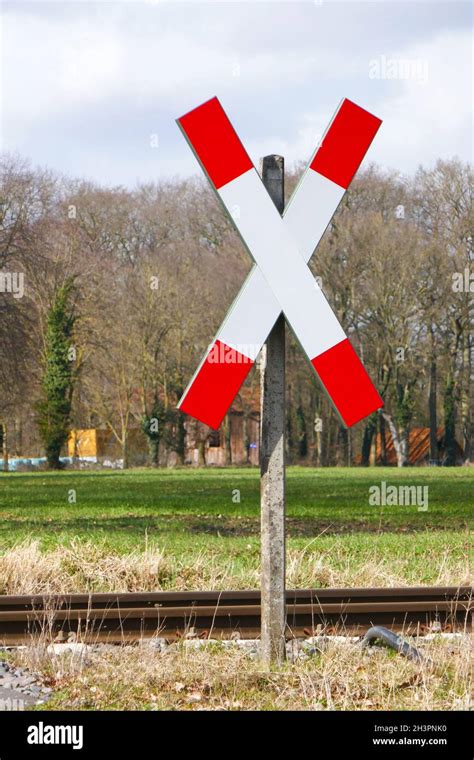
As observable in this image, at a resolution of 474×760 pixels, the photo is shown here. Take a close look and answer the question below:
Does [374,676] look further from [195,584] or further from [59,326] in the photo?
[59,326]

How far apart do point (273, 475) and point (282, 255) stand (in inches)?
52.2

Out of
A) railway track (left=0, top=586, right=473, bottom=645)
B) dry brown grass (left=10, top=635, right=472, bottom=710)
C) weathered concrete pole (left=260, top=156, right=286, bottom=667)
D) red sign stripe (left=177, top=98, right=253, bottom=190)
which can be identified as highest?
red sign stripe (left=177, top=98, right=253, bottom=190)

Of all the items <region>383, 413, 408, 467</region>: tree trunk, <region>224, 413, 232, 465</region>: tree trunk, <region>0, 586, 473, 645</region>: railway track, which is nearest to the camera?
<region>0, 586, 473, 645</region>: railway track

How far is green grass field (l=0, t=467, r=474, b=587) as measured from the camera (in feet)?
34.3

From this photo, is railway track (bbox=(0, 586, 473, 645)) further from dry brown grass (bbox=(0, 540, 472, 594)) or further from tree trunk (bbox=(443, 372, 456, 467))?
tree trunk (bbox=(443, 372, 456, 467))

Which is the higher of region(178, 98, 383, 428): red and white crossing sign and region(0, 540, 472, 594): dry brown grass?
region(178, 98, 383, 428): red and white crossing sign

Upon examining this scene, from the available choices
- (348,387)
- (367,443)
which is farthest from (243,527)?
(367,443)

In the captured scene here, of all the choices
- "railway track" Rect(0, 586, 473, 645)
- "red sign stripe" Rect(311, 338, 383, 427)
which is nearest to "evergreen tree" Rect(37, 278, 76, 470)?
"railway track" Rect(0, 586, 473, 645)

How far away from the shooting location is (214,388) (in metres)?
5.96

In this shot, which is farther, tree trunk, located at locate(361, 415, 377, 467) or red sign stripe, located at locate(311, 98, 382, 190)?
tree trunk, located at locate(361, 415, 377, 467)

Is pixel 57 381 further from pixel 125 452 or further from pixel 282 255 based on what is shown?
pixel 282 255

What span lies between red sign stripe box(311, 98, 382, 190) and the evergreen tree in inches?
1714

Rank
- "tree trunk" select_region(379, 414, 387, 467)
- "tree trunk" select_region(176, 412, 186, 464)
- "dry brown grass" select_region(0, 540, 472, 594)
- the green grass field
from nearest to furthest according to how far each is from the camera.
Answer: "dry brown grass" select_region(0, 540, 472, 594) → the green grass field → "tree trunk" select_region(176, 412, 186, 464) → "tree trunk" select_region(379, 414, 387, 467)
